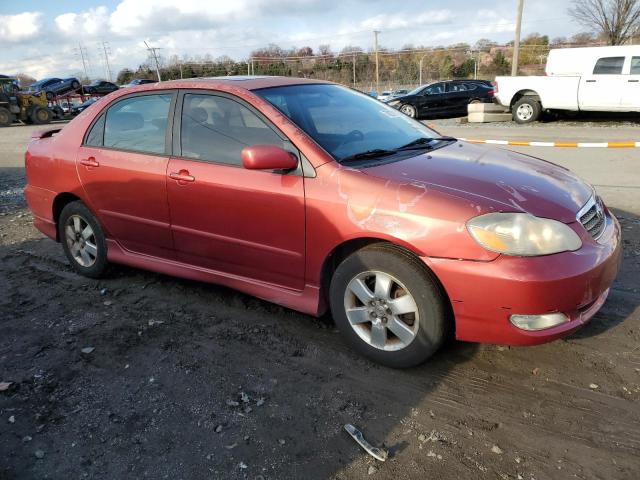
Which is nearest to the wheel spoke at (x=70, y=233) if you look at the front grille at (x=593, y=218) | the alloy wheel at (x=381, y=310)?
the alloy wheel at (x=381, y=310)

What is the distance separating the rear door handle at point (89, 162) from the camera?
13.6 feet

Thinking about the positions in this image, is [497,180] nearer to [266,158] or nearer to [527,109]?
[266,158]

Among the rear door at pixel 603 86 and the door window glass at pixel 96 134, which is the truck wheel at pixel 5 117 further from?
the door window glass at pixel 96 134

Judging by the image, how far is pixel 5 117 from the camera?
26.1 meters

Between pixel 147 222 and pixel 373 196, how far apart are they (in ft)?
6.40

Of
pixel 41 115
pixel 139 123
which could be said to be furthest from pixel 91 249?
pixel 41 115

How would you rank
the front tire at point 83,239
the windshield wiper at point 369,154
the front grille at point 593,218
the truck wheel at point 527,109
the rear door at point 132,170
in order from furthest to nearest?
1. the truck wheel at point 527,109
2. the front tire at point 83,239
3. the rear door at point 132,170
4. the windshield wiper at point 369,154
5. the front grille at point 593,218

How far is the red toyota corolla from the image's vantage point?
2.61 m

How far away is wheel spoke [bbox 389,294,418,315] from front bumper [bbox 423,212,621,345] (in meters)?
0.21

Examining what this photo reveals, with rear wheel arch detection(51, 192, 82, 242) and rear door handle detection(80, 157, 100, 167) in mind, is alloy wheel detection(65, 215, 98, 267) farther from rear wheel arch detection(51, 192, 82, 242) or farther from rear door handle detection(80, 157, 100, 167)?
rear door handle detection(80, 157, 100, 167)

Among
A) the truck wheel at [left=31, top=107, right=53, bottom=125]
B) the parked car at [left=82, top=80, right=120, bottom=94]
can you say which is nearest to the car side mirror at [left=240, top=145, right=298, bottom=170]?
the truck wheel at [left=31, top=107, right=53, bottom=125]

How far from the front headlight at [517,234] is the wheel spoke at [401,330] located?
0.65m

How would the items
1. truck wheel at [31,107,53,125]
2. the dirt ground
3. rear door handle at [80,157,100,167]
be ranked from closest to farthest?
the dirt ground < rear door handle at [80,157,100,167] < truck wheel at [31,107,53,125]

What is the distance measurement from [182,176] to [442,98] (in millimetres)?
18195
